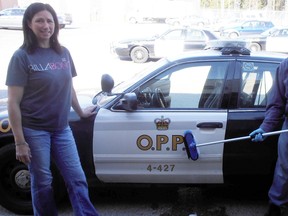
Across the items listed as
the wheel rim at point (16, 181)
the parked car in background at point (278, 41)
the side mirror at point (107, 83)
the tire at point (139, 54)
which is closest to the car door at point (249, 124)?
the side mirror at point (107, 83)

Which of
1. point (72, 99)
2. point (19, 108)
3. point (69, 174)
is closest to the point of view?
point (19, 108)

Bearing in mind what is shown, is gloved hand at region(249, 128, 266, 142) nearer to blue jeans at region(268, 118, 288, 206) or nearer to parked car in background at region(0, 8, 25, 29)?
blue jeans at region(268, 118, 288, 206)

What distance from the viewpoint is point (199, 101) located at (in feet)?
11.6

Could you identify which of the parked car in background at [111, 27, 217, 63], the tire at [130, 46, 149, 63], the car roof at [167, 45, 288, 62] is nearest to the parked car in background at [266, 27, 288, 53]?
the parked car in background at [111, 27, 217, 63]

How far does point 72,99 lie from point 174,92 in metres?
0.95

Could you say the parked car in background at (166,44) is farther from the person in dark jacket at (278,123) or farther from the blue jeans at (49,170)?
the blue jeans at (49,170)

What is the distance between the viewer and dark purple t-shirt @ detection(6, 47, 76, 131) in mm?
2586

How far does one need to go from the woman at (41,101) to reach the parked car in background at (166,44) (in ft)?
37.9

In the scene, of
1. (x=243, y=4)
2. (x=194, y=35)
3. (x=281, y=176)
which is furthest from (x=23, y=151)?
(x=243, y=4)

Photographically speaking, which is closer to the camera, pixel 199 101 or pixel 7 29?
pixel 199 101

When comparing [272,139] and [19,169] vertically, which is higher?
[272,139]

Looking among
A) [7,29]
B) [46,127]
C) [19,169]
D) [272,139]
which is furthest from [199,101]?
[7,29]

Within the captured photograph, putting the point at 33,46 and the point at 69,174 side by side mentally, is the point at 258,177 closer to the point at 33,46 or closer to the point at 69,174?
the point at 69,174

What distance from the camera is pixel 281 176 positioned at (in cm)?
319
